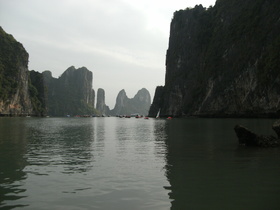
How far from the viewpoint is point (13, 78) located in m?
168

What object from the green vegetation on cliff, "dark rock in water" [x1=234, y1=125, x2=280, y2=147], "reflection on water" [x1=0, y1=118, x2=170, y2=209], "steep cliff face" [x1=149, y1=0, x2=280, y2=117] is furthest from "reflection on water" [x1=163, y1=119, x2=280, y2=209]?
the green vegetation on cliff

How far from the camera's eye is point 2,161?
16.7 m

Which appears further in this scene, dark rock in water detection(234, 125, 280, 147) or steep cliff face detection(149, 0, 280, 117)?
steep cliff face detection(149, 0, 280, 117)

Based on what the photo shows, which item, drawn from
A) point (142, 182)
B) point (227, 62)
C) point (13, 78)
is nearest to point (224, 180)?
point (142, 182)

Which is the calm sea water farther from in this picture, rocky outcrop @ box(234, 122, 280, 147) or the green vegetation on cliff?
the green vegetation on cliff

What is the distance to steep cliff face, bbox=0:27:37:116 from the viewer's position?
15475cm

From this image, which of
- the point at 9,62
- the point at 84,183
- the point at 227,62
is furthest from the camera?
the point at 9,62

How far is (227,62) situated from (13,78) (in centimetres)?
11919

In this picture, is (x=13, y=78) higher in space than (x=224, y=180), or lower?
higher

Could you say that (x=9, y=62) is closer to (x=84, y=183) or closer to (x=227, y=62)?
(x=227, y=62)

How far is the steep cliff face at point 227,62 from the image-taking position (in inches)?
3418

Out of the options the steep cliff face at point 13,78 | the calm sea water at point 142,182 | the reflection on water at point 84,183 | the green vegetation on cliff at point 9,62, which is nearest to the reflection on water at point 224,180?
the calm sea water at point 142,182

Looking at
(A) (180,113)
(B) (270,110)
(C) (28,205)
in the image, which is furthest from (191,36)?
(C) (28,205)

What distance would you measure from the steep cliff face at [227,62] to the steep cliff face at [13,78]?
85.3 m
